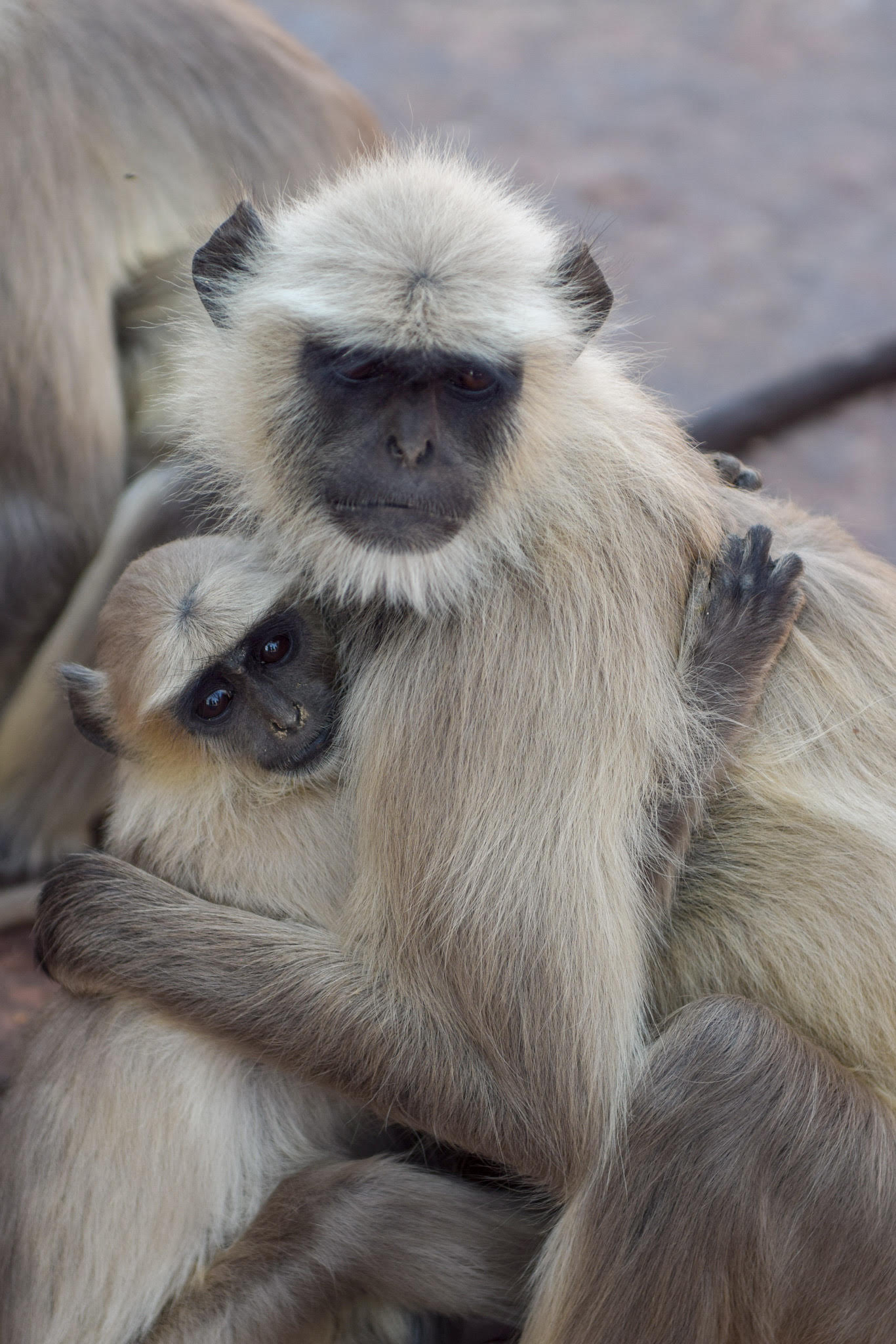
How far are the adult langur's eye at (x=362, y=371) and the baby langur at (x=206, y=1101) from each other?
0.35 metres

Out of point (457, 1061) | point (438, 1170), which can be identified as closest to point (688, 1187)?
point (457, 1061)

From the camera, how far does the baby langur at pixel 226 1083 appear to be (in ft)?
7.44

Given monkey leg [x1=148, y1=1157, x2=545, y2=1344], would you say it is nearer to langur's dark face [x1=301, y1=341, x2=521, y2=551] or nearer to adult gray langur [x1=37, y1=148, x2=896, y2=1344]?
adult gray langur [x1=37, y1=148, x2=896, y2=1344]

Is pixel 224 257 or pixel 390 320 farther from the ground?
pixel 224 257

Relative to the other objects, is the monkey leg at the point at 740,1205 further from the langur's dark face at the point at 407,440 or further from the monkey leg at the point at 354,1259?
the langur's dark face at the point at 407,440

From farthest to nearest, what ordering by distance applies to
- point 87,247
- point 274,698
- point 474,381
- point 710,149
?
point 710,149 < point 87,247 < point 274,698 < point 474,381

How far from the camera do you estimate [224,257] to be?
2445mm

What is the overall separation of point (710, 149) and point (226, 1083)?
16.7 feet

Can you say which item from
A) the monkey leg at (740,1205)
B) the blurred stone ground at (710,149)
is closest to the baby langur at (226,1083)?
the monkey leg at (740,1205)

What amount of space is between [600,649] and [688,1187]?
0.80 metres

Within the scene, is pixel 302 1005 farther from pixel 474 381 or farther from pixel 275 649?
pixel 474 381

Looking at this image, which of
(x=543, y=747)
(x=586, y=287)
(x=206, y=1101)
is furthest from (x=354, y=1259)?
(x=586, y=287)

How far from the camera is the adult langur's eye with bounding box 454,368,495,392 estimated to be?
214 cm

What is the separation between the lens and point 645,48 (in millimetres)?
6871
